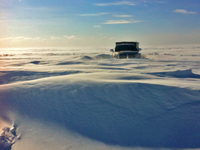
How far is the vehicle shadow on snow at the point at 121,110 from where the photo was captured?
6.73ft

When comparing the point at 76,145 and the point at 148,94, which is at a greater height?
the point at 148,94

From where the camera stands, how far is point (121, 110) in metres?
2.52

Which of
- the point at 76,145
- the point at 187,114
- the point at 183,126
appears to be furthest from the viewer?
the point at 187,114

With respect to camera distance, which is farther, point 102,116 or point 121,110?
point 121,110

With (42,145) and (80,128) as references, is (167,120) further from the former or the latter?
(42,145)

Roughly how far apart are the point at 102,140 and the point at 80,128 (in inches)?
14.1

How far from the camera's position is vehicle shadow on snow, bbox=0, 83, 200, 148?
2053 mm

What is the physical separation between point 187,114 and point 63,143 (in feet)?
5.64

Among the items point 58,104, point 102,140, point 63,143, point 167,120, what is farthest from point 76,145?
point 167,120

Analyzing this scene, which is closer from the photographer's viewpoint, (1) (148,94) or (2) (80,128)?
(2) (80,128)

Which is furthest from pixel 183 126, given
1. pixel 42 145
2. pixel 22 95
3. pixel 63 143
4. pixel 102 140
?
pixel 22 95

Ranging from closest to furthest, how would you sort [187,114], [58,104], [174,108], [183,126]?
[183,126]
[187,114]
[174,108]
[58,104]

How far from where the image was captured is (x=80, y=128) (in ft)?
7.30

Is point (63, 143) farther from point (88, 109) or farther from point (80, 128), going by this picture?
point (88, 109)
